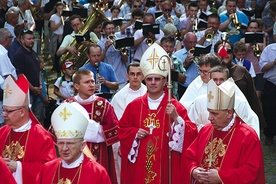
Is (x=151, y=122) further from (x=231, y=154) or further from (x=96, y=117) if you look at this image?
(x=231, y=154)

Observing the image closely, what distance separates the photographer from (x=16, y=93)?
8773mm

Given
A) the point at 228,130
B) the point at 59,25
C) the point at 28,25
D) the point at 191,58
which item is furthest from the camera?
the point at 59,25

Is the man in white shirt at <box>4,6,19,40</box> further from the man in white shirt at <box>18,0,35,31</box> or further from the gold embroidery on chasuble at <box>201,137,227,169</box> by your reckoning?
the gold embroidery on chasuble at <box>201,137,227,169</box>

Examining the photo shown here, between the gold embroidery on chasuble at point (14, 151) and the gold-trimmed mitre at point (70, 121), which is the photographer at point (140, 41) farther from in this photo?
the gold-trimmed mitre at point (70, 121)

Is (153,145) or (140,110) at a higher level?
(140,110)

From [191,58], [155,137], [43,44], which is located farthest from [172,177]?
[43,44]

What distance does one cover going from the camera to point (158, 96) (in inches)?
388

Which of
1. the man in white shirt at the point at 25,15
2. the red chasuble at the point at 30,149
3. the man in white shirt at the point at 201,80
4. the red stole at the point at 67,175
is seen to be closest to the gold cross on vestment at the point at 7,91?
the red chasuble at the point at 30,149

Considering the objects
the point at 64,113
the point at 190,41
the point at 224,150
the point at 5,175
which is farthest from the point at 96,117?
the point at 190,41

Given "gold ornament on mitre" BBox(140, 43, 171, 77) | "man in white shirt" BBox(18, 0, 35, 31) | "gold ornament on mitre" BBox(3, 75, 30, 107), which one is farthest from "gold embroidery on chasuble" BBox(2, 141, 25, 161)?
"man in white shirt" BBox(18, 0, 35, 31)

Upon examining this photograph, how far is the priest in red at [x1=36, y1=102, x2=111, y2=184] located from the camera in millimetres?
7457

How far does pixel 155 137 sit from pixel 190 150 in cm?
106

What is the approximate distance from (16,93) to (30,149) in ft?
2.00

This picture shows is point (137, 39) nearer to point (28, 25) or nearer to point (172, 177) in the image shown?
point (28, 25)
